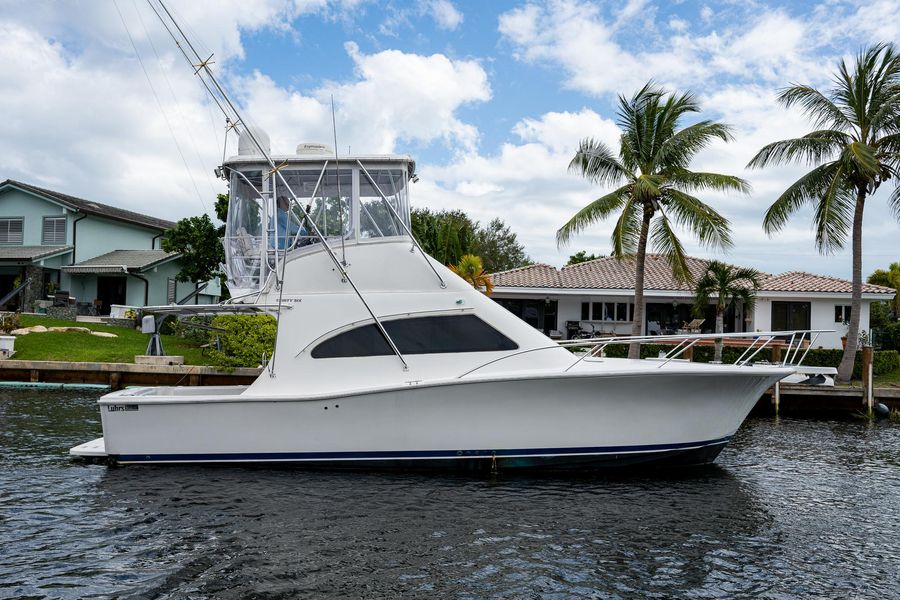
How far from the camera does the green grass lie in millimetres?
18781

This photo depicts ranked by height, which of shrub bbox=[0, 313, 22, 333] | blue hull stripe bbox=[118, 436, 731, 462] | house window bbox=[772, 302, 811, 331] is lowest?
blue hull stripe bbox=[118, 436, 731, 462]

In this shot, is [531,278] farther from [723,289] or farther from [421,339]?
[421,339]

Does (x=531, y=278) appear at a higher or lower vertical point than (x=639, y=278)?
higher

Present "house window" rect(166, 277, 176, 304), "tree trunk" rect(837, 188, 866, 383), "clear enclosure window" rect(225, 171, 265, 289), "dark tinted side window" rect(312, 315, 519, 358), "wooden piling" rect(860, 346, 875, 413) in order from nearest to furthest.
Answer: "dark tinted side window" rect(312, 315, 519, 358), "clear enclosure window" rect(225, 171, 265, 289), "wooden piling" rect(860, 346, 875, 413), "tree trunk" rect(837, 188, 866, 383), "house window" rect(166, 277, 176, 304)

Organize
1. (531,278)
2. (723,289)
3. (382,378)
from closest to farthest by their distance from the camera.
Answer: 1. (382,378)
2. (723,289)
3. (531,278)

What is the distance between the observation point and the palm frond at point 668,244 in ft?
61.9

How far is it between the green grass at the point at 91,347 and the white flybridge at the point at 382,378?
418 inches

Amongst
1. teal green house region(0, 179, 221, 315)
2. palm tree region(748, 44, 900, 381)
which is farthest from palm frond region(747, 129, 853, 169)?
teal green house region(0, 179, 221, 315)

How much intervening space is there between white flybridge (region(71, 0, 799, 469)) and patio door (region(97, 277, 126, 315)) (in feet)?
72.8

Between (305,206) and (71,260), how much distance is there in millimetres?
24750

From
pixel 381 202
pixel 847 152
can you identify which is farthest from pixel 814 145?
pixel 381 202

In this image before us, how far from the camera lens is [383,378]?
8453 mm

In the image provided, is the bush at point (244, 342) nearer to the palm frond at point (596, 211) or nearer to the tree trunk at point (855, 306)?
the palm frond at point (596, 211)

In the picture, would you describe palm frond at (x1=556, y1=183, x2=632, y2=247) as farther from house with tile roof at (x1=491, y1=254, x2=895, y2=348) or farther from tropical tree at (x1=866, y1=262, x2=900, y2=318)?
tropical tree at (x1=866, y1=262, x2=900, y2=318)
